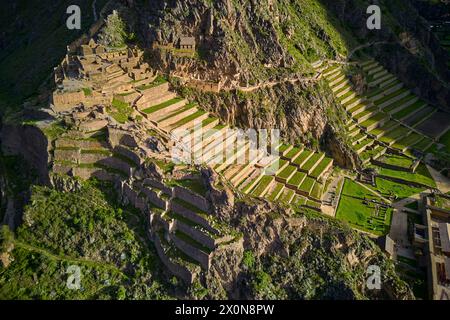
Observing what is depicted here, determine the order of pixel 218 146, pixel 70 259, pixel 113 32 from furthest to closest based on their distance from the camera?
pixel 113 32 → pixel 218 146 → pixel 70 259

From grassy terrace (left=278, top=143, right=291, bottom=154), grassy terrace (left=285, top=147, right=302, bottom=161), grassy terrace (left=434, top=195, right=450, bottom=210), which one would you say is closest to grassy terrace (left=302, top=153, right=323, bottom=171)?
grassy terrace (left=285, top=147, right=302, bottom=161)

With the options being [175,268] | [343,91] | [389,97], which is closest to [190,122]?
[175,268]

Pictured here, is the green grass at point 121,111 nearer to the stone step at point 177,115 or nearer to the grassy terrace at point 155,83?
the stone step at point 177,115

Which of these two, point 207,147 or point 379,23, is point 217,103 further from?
point 379,23

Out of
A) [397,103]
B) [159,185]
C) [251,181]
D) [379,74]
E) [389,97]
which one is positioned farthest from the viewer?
[379,74]

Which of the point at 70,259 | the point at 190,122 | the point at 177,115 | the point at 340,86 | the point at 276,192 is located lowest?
the point at 70,259

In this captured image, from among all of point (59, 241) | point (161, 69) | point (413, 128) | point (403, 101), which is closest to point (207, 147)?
point (161, 69)

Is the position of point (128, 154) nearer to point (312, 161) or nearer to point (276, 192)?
point (276, 192)

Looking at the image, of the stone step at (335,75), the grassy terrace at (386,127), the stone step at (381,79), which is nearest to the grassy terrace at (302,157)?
the grassy terrace at (386,127)
